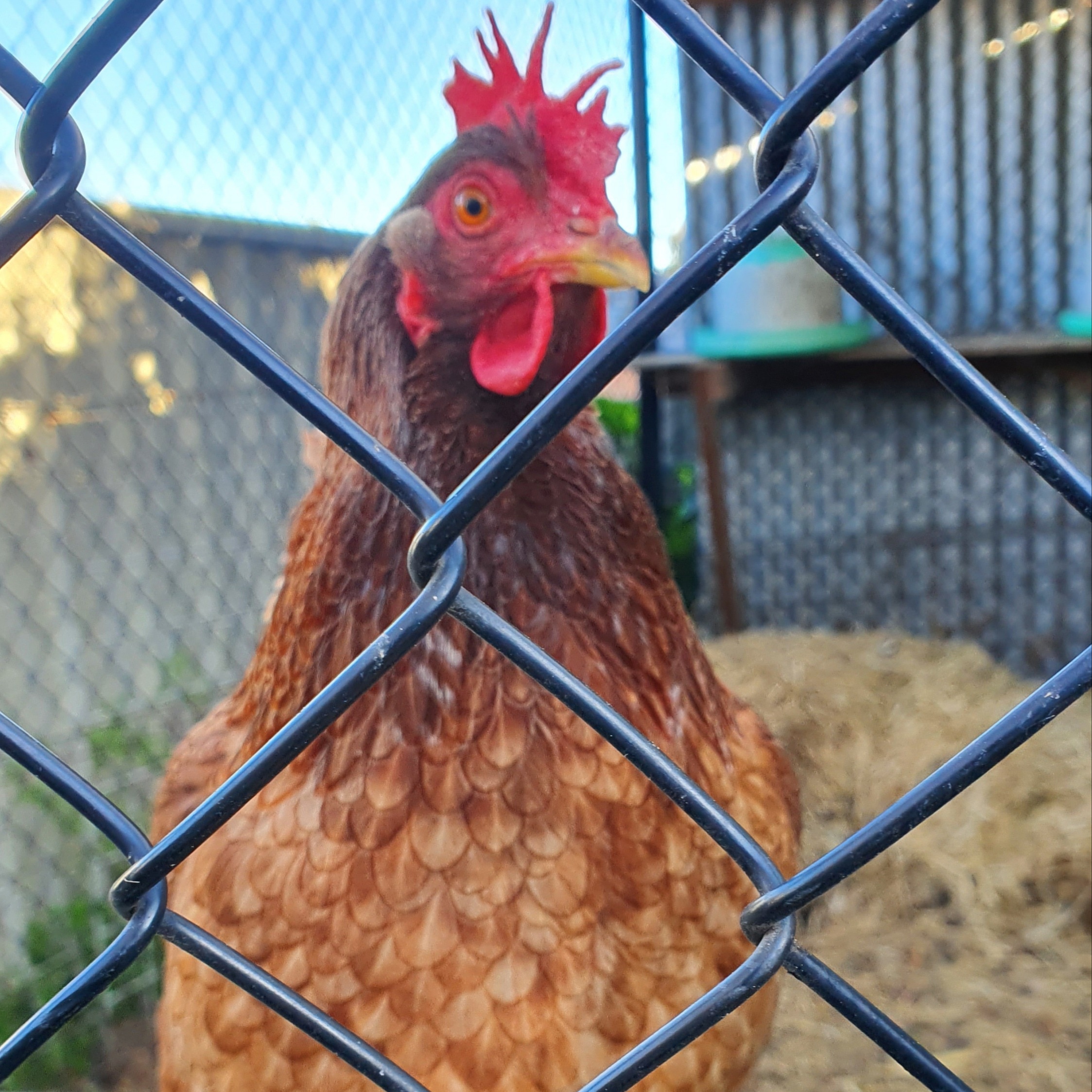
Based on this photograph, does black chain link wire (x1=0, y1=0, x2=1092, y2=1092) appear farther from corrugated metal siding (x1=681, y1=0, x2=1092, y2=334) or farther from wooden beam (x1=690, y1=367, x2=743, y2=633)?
corrugated metal siding (x1=681, y1=0, x2=1092, y2=334)

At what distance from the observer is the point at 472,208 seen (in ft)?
3.13

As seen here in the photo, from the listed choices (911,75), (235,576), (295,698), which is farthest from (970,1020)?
(911,75)

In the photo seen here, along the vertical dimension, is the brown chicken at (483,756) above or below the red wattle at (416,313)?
below

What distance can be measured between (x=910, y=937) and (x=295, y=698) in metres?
1.76

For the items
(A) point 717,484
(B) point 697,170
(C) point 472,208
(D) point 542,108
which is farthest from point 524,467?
(B) point 697,170

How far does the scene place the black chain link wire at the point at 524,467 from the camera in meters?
0.41

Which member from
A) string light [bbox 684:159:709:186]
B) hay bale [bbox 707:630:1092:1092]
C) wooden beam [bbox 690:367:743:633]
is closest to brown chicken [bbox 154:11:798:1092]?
hay bale [bbox 707:630:1092:1092]

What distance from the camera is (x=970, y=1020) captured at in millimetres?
1775

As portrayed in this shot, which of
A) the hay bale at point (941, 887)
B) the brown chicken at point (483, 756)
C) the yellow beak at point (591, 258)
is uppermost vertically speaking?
the yellow beak at point (591, 258)

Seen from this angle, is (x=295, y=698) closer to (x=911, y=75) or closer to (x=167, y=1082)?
(x=167, y=1082)

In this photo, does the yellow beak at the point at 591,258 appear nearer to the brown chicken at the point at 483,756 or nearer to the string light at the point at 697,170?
the brown chicken at the point at 483,756

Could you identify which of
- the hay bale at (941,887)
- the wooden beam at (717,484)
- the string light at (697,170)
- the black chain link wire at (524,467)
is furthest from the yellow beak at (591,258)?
the string light at (697,170)

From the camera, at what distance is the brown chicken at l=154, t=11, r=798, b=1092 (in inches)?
33.4

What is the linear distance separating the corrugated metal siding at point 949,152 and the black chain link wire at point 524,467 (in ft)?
9.27
